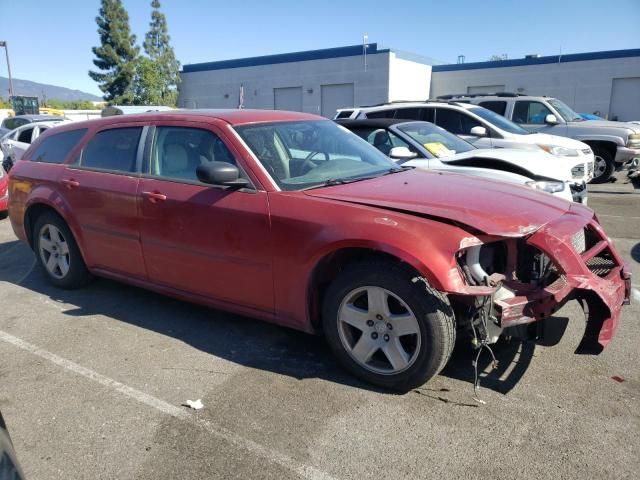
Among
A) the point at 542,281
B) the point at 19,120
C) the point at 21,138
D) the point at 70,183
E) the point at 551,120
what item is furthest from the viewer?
the point at 19,120

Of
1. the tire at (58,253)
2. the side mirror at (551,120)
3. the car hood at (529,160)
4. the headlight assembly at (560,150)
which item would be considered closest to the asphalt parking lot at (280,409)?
the tire at (58,253)

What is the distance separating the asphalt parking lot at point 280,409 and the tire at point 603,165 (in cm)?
923

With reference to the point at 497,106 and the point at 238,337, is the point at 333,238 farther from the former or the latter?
the point at 497,106

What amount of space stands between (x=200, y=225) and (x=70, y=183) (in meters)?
1.79

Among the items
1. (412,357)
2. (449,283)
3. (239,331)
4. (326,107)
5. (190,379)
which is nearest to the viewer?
(449,283)

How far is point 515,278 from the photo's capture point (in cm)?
311

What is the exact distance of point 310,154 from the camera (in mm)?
4023

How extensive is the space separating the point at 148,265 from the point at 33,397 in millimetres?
1331

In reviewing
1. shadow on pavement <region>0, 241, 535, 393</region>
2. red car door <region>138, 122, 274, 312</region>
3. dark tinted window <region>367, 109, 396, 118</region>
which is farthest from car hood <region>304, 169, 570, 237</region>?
dark tinted window <region>367, 109, 396, 118</region>

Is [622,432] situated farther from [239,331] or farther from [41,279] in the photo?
[41,279]

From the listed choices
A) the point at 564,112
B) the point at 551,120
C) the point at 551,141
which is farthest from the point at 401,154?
the point at 564,112

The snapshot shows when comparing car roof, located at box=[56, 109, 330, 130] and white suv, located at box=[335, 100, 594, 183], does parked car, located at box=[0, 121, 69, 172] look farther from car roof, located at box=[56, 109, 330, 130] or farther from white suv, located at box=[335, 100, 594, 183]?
car roof, located at box=[56, 109, 330, 130]

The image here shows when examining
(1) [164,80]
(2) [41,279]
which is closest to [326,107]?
(1) [164,80]

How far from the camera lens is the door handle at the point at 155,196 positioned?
398cm
